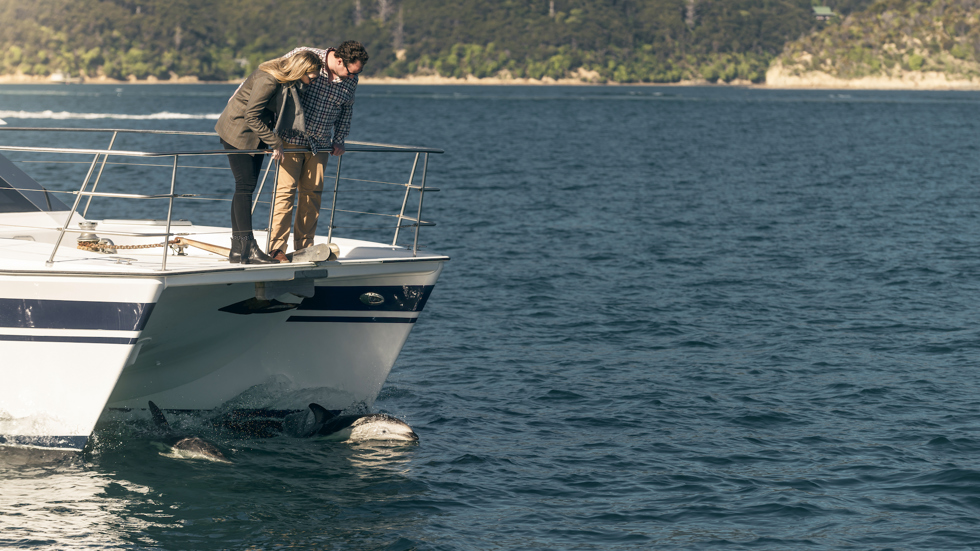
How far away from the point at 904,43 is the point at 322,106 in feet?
616

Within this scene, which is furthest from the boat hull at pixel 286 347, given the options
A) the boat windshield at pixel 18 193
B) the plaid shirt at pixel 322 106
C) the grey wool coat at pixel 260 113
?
the boat windshield at pixel 18 193

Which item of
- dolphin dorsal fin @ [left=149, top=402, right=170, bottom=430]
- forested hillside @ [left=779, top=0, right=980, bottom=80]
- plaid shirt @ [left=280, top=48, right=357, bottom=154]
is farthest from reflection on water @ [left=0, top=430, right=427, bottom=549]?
forested hillside @ [left=779, top=0, right=980, bottom=80]

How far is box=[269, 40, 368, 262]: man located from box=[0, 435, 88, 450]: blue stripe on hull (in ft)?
7.65

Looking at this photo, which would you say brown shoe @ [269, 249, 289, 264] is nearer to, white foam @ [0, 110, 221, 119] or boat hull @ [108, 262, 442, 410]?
boat hull @ [108, 262, 442, 410]

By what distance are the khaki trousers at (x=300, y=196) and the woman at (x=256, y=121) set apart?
0.27 metres

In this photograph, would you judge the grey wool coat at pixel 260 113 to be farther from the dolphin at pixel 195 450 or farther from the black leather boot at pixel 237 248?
the dolphin at pixel 195 450

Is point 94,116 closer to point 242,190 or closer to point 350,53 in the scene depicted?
point 242,190

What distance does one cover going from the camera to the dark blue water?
8742mm

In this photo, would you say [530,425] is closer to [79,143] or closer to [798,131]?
[79,143]

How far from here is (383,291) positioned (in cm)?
1022

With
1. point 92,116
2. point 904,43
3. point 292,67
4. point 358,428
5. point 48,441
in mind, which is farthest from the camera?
point 904,43

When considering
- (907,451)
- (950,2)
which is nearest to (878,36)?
(950,2)

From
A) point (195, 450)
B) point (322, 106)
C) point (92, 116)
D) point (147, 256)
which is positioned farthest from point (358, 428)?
point (92, 116)

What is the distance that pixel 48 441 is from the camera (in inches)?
366
